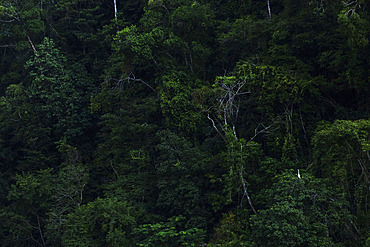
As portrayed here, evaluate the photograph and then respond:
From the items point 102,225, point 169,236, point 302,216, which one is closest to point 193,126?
point 169,236

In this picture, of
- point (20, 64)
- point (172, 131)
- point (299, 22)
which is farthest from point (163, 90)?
point (20, 64)

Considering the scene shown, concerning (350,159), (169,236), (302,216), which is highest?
(350,159)

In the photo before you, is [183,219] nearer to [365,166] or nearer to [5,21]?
[365,166]

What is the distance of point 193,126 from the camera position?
14.6m

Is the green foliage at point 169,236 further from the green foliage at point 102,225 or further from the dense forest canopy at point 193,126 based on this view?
the green foliage at point 102,225

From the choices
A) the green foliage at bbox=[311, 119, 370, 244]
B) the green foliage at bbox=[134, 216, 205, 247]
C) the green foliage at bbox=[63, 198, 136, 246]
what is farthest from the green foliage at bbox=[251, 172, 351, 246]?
the green foliage at bbox=[63, 198, 136, 246]

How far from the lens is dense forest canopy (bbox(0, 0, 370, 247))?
35.2ft

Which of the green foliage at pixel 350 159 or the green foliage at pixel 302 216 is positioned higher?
the green foliage at pixel 350 159

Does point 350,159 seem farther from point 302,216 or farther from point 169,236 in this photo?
point 169,236

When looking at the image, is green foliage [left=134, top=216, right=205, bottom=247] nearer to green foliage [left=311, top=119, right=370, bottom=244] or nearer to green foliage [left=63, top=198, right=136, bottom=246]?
green foliage [left=63, top=198, right=136, bottom=246]

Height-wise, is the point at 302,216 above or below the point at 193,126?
below

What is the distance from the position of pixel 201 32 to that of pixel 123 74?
10.7ft

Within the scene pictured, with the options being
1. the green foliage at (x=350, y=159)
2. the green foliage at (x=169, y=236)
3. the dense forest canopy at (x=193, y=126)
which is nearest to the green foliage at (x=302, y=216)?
the dense forest canopy at (x=193, y=126)

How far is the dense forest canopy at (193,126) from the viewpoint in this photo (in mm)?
10742
